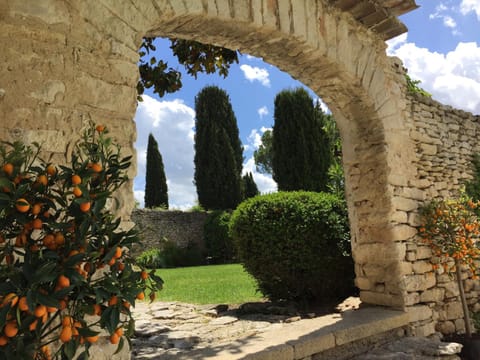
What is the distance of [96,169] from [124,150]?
724 millimetres

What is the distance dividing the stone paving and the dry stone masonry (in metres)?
0.50

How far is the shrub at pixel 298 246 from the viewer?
471cm

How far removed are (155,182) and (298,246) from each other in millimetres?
17455

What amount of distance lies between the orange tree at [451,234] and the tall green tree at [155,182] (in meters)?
17.7

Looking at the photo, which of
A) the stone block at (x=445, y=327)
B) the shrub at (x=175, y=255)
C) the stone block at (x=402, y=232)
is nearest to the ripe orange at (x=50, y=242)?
the stone block at (x=402, y=232)

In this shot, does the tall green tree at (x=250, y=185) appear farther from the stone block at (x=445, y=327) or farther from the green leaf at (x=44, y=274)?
the green leaf at (x=44, y=274)

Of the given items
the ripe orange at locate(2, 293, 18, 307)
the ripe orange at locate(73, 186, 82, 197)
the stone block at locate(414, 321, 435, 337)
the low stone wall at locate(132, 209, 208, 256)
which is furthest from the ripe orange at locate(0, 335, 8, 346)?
the low stone wall at locate(132, 209, 208, 256)

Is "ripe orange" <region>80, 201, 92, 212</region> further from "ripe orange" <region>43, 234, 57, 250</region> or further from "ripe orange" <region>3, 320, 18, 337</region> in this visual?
"ripe orange" <region>3, 320, 18, 337</region>

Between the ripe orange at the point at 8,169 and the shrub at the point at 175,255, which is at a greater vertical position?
the ripe orange at the point at 8,169

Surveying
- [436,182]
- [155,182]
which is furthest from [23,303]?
[155,182]

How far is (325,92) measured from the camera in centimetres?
421

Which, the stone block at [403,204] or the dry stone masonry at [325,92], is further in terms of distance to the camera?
the stone block at [403,204]

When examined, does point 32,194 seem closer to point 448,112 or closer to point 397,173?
point 397,173

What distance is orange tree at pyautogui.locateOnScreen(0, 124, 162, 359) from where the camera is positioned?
1.44 meters
